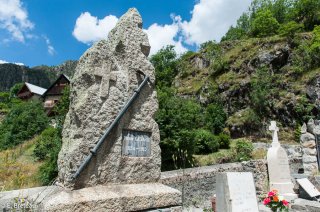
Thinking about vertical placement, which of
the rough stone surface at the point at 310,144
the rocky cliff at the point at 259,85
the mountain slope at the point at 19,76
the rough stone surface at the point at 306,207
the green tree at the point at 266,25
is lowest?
the rough stone surface at the point at 306,207

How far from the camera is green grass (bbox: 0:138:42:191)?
19.6 feet

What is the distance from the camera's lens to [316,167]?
11641 mm

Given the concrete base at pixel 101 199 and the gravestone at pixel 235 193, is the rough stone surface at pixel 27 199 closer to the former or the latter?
the concrete base at pixel 101 199

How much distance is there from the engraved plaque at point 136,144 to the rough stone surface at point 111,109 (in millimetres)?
61

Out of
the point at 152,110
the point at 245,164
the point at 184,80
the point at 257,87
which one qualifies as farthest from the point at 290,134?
the point at 152,110

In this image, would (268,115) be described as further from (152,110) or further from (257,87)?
(152,110)

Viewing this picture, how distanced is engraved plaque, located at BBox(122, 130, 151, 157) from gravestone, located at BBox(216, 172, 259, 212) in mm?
2148

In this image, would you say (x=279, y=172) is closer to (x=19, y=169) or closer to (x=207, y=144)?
(x=207, y=144)

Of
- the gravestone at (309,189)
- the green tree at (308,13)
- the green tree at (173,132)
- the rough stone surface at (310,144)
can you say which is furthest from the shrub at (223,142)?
the green tree at (308,13)

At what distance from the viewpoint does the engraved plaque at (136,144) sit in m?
3.77

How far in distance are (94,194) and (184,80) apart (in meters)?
34.8

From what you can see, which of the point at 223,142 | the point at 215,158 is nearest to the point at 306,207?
the point at 215,158

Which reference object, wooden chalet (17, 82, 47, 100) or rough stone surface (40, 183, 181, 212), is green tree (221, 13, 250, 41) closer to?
wooden chalet (17, 82, 47, 100)

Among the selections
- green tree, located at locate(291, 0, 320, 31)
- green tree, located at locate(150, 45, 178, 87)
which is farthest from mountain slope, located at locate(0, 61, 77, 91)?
green tree, located at locate(291, 0, 320, 31)
